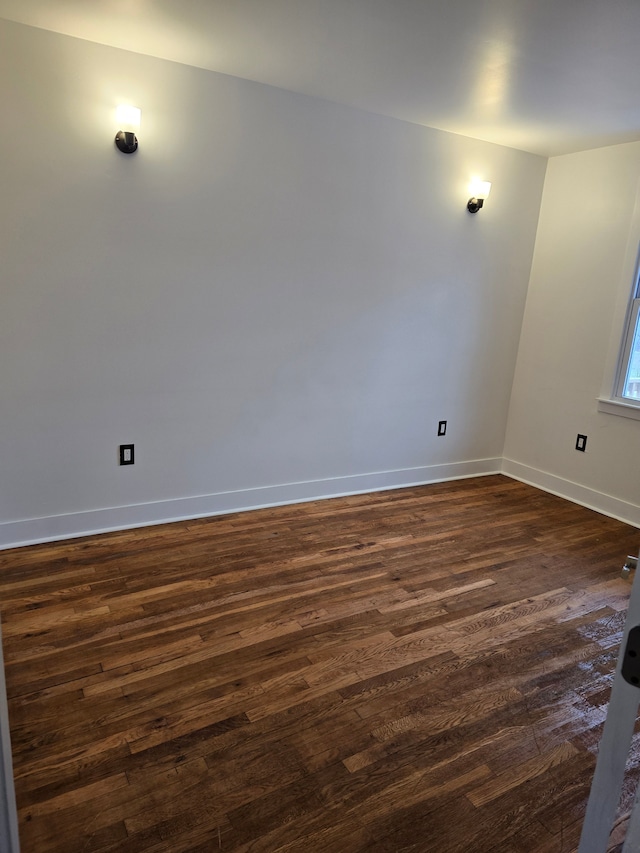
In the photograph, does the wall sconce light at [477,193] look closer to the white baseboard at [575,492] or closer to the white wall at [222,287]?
the white wall at [222,287]

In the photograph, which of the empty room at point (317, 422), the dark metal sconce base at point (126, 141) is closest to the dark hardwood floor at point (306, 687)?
the empty room at point (317, 422)

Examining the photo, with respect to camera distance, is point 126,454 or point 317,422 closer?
point 126,454

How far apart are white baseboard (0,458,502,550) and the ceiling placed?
232cm

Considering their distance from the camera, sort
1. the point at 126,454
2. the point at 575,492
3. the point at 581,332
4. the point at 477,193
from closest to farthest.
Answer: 1. the point at 126,454
2. the point at 477,193
3. the point at 581,332
4. the point at 575,492

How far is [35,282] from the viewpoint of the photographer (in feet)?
9.01

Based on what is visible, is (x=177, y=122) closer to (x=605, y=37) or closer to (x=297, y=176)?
(x=297, y=176)

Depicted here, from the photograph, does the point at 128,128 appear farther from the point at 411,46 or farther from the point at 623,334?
the point at 623,334

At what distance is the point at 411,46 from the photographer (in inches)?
95.0

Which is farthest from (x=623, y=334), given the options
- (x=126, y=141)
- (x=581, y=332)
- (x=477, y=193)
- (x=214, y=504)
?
(x=126, y=141)

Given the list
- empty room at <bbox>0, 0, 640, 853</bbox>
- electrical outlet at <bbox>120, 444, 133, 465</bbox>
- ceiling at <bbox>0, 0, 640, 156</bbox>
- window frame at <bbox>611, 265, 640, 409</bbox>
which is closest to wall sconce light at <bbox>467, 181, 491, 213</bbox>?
empty room at <bbox>0, 0, 640, 853</bbox>

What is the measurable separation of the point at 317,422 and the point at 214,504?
85 cm

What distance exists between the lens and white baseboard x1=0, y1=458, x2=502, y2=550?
9.82ft

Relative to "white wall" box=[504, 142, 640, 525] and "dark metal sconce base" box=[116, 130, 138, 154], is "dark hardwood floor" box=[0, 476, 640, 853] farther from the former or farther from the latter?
"dark metal sconce base" box=[116, 130, 138, 154]

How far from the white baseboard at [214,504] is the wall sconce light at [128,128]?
1883mm
